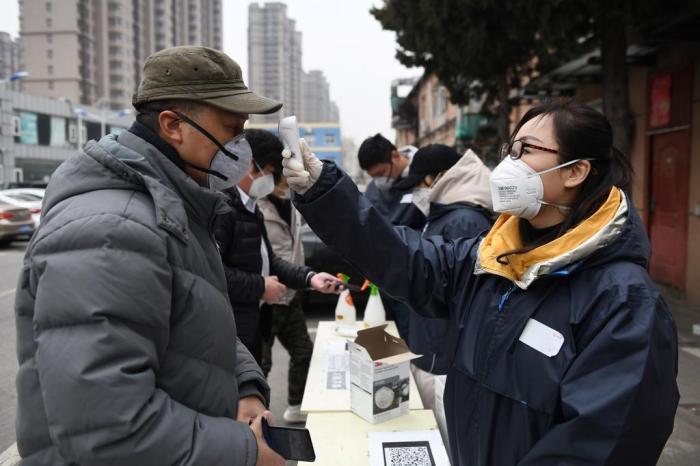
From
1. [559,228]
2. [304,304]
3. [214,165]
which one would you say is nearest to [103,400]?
[214,165]

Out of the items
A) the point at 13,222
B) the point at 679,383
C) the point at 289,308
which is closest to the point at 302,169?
the point at 289,308

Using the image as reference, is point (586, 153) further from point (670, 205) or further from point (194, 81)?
point (670, 205)

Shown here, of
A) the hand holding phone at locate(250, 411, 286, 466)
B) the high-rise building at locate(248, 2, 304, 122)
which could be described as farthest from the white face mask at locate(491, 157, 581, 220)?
the high-rise building at locate(248, 2, 304, 122)

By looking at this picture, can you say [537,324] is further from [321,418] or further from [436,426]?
[321,418]

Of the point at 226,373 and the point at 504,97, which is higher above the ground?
the point at 504,97

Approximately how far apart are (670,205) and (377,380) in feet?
23.7

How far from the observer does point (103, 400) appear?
1.03 m

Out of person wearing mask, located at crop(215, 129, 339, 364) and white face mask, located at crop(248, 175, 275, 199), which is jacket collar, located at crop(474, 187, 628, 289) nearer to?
person wearing mask, located at crop(215, 129, 339, 364)

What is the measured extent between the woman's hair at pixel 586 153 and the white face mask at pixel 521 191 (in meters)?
0.05

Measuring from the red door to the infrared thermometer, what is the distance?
7460mm

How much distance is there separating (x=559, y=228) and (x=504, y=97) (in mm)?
9578

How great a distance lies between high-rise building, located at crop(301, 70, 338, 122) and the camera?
10755 cm

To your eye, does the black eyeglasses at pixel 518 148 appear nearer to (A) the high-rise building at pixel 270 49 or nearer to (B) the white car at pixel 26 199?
(B) the white car at pixel 26 199

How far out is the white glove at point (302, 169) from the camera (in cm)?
155
